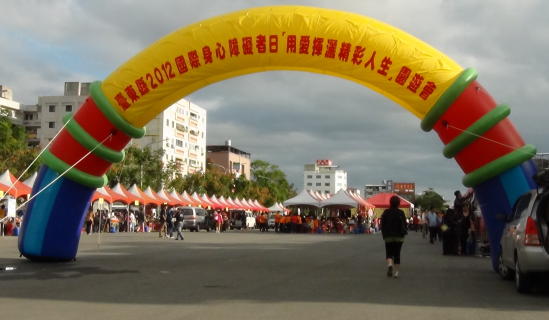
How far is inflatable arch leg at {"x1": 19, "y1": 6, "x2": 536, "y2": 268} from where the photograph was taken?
42.6ft

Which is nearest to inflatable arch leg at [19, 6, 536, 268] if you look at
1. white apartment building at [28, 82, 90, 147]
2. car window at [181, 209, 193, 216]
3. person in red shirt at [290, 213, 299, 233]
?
car window at [181, 209, 193, 216]

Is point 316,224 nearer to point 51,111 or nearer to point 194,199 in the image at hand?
point 194,199

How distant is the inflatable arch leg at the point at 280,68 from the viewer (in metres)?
13.0

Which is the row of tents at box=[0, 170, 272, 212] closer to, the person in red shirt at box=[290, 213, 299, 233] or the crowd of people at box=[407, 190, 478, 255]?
the person in red shirt at box=[290, 213, 299, 233]

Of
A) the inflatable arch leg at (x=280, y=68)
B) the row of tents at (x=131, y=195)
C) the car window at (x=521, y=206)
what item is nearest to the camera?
the car window at (x=521, y=206)

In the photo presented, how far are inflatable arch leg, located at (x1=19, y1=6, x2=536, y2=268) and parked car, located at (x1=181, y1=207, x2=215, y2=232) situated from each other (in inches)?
1163

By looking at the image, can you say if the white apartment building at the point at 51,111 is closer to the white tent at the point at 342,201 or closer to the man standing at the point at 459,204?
the white tent at the point at 342,201

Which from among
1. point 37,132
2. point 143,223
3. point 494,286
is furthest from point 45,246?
point 37,132

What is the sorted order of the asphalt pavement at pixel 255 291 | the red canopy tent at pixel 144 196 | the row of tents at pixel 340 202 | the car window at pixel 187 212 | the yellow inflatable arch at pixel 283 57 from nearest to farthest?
the asphalt pavement at pixel 255 291
the yellow inflatable arch at pixel 283 57
the red canopy tent at pixel 144 196
the car window at pixel 187 212
the row of tents at pixel 340 202

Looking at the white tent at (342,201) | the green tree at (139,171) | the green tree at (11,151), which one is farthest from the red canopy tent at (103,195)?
the green tree at (139,171)

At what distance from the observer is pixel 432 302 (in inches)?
379

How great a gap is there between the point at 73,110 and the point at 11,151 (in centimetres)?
5097

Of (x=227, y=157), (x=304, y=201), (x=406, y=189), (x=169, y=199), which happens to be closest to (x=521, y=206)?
(x=304, y=201)

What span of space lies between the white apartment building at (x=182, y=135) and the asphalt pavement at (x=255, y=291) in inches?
3265
